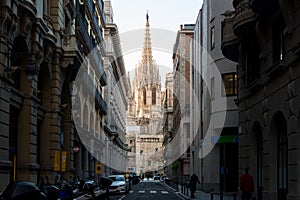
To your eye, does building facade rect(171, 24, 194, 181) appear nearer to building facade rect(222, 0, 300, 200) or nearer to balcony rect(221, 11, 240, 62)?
building facade rect(222, 0, 300, 200)

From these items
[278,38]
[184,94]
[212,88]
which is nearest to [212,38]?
[212,88]

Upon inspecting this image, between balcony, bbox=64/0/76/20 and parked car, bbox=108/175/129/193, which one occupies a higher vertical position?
balcony, bbox=64/0/76/20

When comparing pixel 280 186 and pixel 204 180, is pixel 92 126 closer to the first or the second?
pixel 204 180

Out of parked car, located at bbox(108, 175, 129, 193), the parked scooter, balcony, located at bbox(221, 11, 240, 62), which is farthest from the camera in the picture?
parked car, located at bbox(108, 175, 129, 193)

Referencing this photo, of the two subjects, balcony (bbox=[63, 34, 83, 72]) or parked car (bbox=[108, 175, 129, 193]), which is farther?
parked car (bbox=[108, 175, 129, 193])

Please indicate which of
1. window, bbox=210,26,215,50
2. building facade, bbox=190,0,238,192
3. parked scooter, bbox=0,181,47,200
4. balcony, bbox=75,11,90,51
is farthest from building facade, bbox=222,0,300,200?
balcony, bbox=75,11,90,51

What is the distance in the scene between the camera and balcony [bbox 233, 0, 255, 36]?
27141mm

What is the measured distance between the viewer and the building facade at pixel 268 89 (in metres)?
21.4

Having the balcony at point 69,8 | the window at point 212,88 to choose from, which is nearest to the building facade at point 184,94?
the window at point 212,88

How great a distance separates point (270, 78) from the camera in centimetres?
2480

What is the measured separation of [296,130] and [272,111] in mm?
4071

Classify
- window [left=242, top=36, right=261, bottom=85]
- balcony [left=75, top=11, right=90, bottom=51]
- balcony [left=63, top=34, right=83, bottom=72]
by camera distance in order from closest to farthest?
window [left=242, top=36, right=261, bottom=85], balcony [left=63, top=34, right=83, bottom=72], balcony [left=75, top=11, right=90, bottom=51]

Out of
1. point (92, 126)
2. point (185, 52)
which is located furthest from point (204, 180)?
point (185, 52)

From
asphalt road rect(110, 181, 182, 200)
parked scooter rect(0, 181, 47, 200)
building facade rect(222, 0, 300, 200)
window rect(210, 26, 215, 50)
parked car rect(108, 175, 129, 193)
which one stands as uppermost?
window rect(210, 26, 215, 50)
